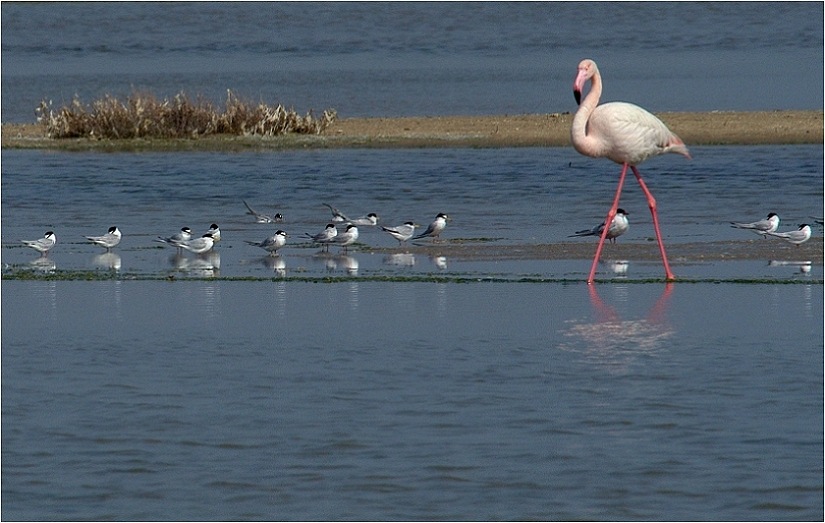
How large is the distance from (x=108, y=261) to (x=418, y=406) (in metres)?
8.05

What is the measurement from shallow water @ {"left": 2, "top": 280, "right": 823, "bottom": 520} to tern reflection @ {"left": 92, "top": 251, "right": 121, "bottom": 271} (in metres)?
2.62

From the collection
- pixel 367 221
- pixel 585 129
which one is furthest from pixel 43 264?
pixel 585 129

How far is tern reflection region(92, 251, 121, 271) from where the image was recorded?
16.4m

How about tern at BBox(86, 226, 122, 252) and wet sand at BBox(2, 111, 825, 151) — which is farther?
wet sand at BBox(2, 111, 825, 151)

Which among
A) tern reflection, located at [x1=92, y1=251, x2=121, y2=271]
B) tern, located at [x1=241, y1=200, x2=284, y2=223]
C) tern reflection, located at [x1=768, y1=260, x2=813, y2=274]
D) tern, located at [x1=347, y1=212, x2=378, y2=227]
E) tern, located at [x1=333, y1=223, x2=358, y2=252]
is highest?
tern reflection, located at [x1=768, y1=260, x2=813, y2=274]

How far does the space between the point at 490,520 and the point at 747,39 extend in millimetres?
66549

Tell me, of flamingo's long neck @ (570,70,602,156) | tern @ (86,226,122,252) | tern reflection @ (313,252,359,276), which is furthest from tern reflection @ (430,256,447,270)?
tern @ (86,226,122,252)

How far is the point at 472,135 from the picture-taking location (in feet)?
108

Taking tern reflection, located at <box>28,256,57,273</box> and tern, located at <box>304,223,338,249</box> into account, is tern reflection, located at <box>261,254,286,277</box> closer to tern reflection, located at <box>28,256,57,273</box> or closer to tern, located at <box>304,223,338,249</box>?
tern, located at <box>304,223,338,249</box>

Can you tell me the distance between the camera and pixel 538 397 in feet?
31.9

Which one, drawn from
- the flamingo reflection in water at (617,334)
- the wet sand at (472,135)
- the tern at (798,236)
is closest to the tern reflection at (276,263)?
the flamingo reflection in water at (617,334)

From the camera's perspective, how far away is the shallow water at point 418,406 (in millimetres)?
7875

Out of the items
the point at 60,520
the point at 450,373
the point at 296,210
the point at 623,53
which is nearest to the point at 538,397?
the point at 450,373

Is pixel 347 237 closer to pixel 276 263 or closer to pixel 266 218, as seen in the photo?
pixel 276 263
